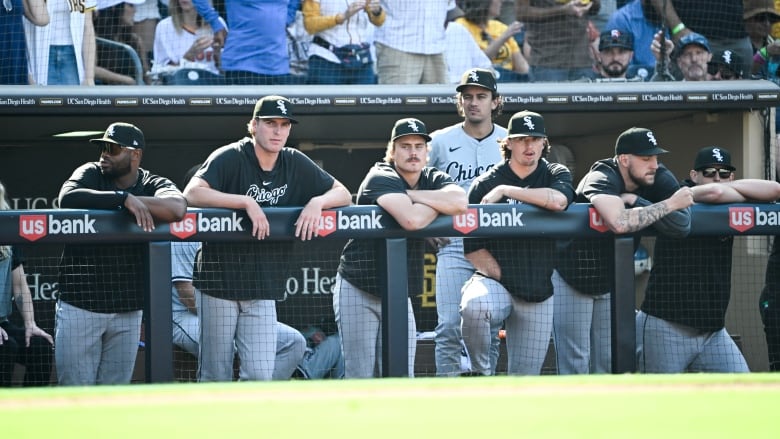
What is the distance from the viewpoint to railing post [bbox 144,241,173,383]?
5633mm

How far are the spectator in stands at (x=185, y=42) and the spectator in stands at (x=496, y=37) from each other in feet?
7.47

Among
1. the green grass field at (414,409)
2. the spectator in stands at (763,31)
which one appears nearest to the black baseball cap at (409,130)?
the green grass field at (414,409)

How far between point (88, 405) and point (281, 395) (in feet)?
2.25

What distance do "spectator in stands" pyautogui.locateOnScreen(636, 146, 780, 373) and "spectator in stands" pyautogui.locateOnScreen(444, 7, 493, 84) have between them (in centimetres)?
332

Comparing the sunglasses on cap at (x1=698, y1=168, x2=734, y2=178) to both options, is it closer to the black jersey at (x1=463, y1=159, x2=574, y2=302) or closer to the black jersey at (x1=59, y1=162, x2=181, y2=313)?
the black jersey at (x1=463, y1=159, x2=574, y2=302)

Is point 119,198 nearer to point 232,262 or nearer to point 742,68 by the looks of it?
point 232,262

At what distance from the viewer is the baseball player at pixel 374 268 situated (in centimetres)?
593

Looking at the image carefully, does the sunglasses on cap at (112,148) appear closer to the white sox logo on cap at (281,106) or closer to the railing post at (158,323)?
the railing post at (158,323)

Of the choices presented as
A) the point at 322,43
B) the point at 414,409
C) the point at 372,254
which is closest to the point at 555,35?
the point at 322,43

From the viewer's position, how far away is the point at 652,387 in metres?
4.23

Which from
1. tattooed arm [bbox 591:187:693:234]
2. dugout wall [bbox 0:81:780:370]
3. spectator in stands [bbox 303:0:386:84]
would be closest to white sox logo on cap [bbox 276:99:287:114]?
dugout wall [bbox 0:81:780:370]

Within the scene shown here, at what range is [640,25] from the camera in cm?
968

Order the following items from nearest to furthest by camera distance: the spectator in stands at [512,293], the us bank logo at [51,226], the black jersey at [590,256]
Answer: the us bank logo at [51,226] < the spectator in stands at [512,293] < the black jersey at [590,256]

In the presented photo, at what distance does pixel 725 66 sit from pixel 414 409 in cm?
645
